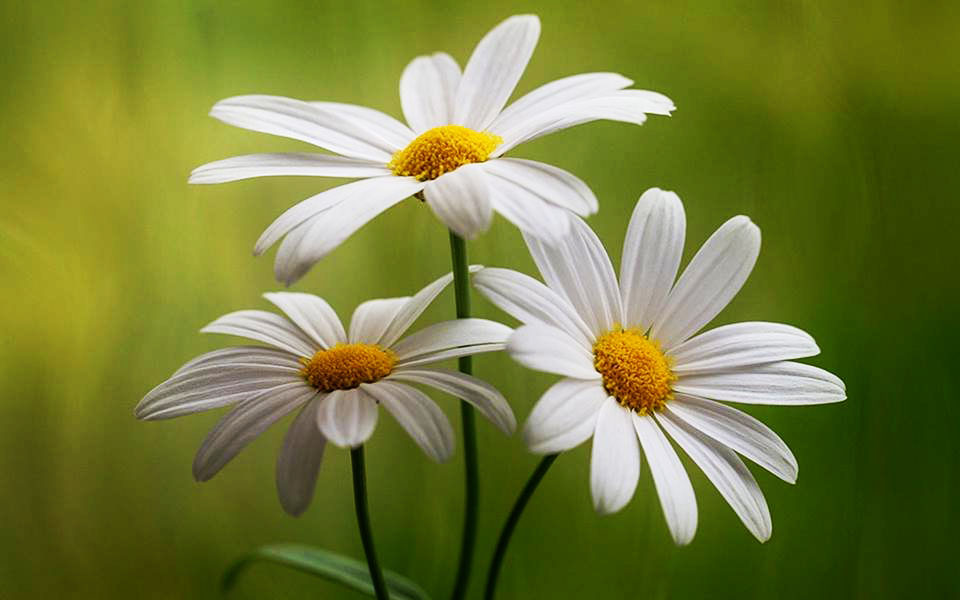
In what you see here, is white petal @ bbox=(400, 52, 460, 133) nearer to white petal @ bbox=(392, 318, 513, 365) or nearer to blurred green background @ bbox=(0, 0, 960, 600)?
white petal @ bbox=(392, 318, 513, 365)

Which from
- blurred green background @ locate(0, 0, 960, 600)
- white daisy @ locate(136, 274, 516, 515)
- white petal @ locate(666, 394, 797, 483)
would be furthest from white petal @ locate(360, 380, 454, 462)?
blurred green background @ locate(0, 0, 960, 600)

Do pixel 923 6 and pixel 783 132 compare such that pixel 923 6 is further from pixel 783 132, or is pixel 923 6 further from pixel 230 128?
pixel 230 128

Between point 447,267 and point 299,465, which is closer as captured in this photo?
point 299,465

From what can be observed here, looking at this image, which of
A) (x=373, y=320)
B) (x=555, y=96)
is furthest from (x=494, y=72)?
(x=373, y=320)

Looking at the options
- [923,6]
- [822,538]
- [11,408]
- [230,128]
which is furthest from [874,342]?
[11,408]

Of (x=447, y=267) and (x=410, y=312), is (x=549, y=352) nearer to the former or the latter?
(x=410, y=312)

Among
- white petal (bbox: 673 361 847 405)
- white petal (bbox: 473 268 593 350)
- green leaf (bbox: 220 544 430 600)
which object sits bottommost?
green leaf (bbox: 220 544 430 600)

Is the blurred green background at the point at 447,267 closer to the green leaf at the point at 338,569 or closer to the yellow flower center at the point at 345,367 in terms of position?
the green leaf at the point at 338,569
